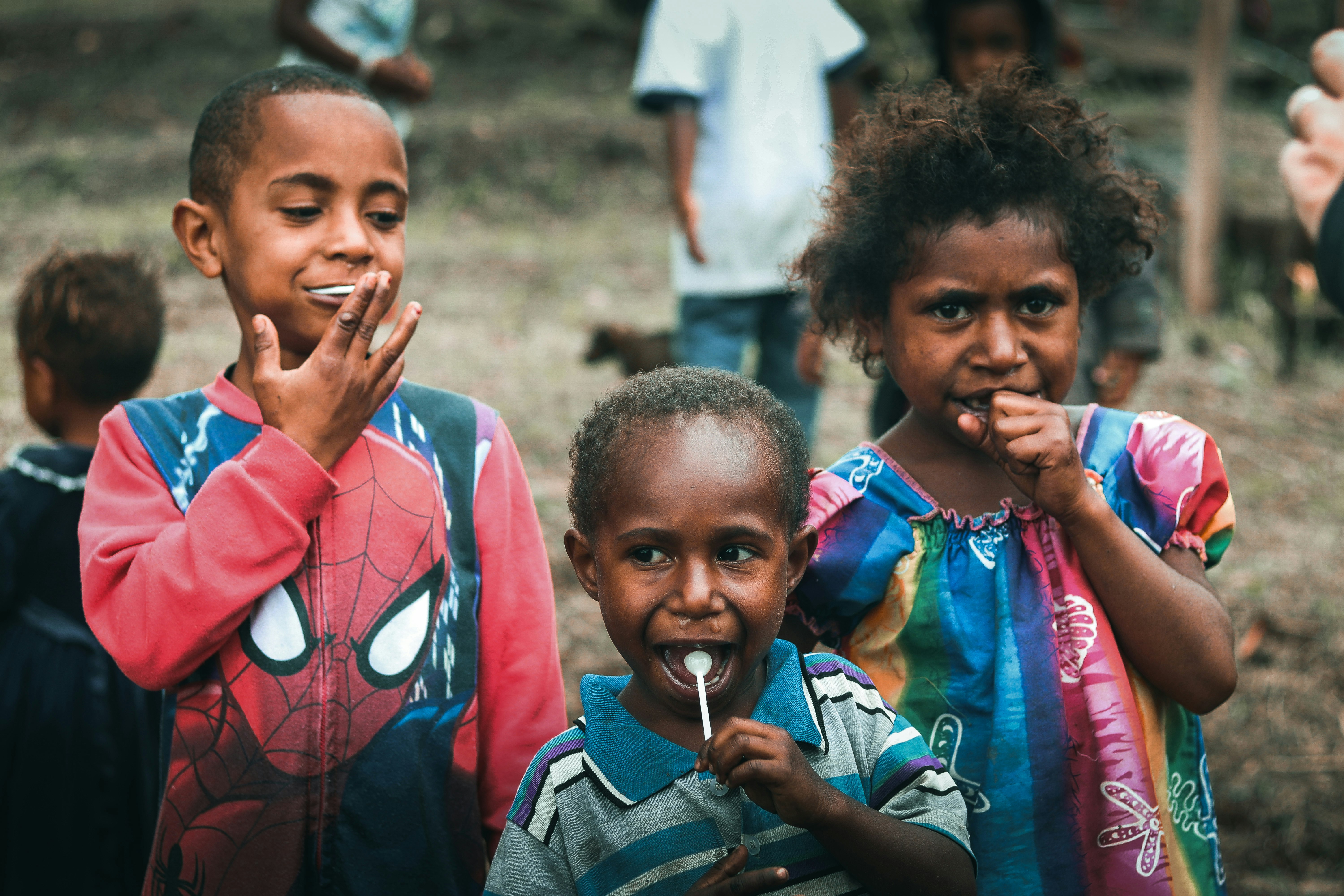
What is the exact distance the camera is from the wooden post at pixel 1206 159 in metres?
6.79

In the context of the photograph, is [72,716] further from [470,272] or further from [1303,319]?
[1303,319]

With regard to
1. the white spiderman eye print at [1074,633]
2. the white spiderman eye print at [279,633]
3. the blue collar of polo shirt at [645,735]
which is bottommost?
the blue collar of polo shirt at [645,735]

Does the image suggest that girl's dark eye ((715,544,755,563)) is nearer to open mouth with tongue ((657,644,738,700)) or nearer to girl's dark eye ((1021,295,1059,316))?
open mouth with tongue ((657,644,738,700))

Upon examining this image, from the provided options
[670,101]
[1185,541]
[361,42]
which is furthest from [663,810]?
[361,42]

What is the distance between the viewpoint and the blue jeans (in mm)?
3809

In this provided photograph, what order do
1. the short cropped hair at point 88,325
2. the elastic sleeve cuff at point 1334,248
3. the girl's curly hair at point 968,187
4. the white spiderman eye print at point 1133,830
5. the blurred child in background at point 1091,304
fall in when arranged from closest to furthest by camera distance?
the white spiderman eye print at point 1133,830 → the girl's curly hair at point 968,187 → the elastic sleeve cuff at point 1334,248 → the short cropped hair at point 88,325 → the blurred child in background at point 1091,304

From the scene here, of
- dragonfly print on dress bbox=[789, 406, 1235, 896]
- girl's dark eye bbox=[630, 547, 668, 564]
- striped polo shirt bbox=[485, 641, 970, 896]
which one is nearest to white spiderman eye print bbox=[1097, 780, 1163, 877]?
dragonfly print on dress bbox=[789, 406, 1235, 896]

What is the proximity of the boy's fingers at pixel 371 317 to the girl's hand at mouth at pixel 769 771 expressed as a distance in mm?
737

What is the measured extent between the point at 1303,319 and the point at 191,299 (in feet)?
22.6

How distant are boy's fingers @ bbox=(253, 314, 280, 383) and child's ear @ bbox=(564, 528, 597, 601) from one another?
1.54 feet

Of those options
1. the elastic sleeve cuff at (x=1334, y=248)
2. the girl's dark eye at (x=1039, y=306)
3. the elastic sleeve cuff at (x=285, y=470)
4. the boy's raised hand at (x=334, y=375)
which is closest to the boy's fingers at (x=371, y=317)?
the boy's raised hand at (x=334, y=375)

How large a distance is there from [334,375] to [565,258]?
6.60m

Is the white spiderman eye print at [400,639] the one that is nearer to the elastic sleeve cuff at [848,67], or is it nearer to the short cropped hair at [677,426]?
the short cropped hair at [677,426]

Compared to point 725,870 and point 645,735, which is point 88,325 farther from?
point 725,870
